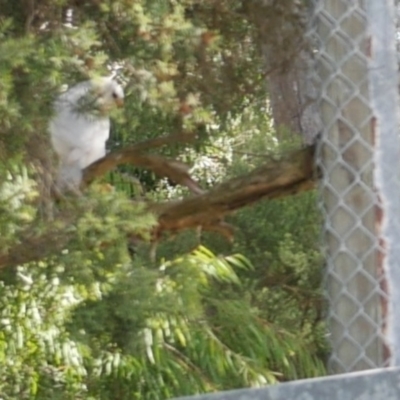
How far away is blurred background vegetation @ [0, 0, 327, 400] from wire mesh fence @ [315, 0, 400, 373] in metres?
0.47

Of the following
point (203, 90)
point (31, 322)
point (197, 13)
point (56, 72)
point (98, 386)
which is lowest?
point (98, 386)

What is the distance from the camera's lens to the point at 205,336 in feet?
11.4

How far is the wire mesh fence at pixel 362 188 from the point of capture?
4.03 ft

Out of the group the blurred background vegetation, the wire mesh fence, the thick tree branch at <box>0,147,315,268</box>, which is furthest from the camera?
the thick tree branch at <box>0,147,315,268</box>

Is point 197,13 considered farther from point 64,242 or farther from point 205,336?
point 205,336

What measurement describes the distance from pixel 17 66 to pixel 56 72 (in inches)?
2.6

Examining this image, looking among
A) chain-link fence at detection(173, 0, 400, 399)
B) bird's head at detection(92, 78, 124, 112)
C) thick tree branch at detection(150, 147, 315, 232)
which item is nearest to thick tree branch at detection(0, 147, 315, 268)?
thick tree branch at detection(150, 147, 315, 232)

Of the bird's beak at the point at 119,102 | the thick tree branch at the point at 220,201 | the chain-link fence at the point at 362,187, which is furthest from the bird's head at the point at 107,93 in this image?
the chain-link fence at the point at 362,187

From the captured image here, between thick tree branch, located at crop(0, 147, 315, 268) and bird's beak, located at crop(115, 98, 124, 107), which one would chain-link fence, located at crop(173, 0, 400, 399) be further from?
bird's beak, located at crop(115, 98, 124, 107)

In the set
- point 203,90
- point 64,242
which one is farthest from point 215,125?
point 64,242

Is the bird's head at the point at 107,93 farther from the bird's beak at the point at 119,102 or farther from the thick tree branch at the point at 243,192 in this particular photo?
the thick tree branch at the point at 243,192

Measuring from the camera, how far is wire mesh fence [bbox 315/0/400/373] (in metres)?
1.23

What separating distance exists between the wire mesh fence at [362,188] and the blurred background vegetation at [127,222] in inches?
18.5

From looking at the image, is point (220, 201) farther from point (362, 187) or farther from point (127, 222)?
point (362, 187)
